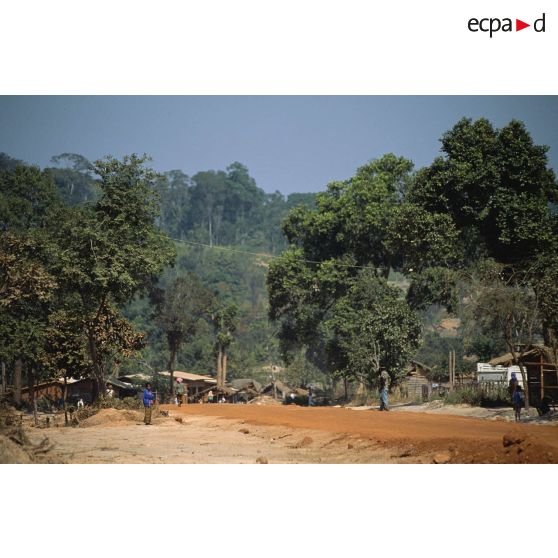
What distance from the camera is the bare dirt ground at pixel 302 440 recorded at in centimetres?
1380

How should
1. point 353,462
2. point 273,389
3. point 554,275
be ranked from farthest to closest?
point 273,389 < point 554,275 < point 353,462

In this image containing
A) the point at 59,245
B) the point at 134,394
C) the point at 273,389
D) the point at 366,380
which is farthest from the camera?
the point at 273,389

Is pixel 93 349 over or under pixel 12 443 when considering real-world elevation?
over

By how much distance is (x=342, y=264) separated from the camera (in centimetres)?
4409

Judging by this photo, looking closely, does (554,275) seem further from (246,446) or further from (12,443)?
(12,443)

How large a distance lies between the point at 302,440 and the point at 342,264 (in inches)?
1083

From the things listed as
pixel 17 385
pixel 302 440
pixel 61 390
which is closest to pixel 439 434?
pixel 302 440

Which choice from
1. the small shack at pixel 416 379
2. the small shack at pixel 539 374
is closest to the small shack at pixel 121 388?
the small shack at pixel 416 379

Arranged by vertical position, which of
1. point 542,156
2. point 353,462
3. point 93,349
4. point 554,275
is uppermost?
point 542,156

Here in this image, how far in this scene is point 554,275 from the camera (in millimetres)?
23641

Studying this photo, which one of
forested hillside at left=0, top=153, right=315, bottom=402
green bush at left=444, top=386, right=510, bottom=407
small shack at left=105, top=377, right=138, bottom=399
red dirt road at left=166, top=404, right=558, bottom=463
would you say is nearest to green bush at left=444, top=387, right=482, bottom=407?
green bush at left=444, top=386, right=510, bottom=407

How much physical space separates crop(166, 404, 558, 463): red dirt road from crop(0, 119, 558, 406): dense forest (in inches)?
186

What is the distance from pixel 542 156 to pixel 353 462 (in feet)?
61.8

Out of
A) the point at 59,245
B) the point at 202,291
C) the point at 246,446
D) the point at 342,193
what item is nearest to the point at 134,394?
the point at 202,291
